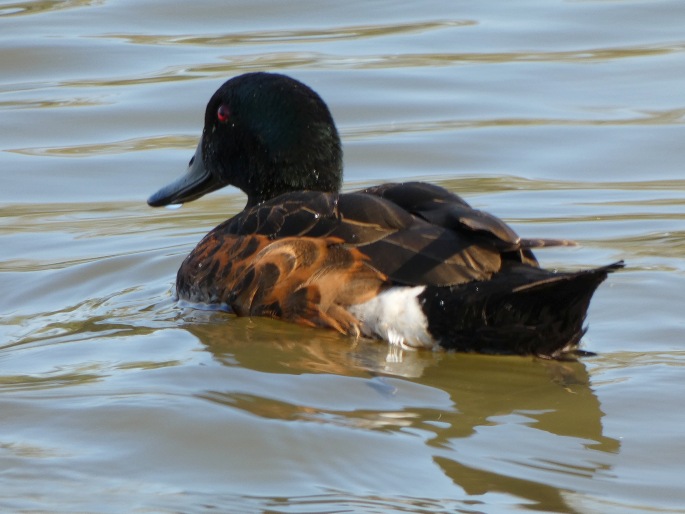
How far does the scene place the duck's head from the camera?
6.57 meters

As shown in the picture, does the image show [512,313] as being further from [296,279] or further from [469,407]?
[296,279]

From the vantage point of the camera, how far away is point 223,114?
6848 millimetres

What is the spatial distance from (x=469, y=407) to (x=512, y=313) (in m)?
0.51

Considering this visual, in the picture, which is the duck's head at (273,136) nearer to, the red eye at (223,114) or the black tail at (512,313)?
the red eye at (223,114)

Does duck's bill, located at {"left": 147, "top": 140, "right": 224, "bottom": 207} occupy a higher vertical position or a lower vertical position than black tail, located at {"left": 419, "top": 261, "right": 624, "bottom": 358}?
higher

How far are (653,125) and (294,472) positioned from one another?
20.8 feet

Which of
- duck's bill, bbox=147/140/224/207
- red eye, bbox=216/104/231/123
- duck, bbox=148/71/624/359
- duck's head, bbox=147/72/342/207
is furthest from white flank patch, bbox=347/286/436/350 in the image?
duck's bill, bbox=147/140/224/207

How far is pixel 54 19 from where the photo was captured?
13.2 meters

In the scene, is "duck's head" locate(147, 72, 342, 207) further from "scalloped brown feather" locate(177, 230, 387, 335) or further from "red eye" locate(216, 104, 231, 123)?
"scalloped brown feather" locate(177, 230, 387, 335)

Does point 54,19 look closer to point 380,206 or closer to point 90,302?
point 90,302

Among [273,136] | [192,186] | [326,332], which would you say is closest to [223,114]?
[273,136]

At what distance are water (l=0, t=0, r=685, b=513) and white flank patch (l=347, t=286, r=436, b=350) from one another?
9 cm

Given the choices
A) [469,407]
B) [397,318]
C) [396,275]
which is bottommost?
[469,407]

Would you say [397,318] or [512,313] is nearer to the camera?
[512,313]
